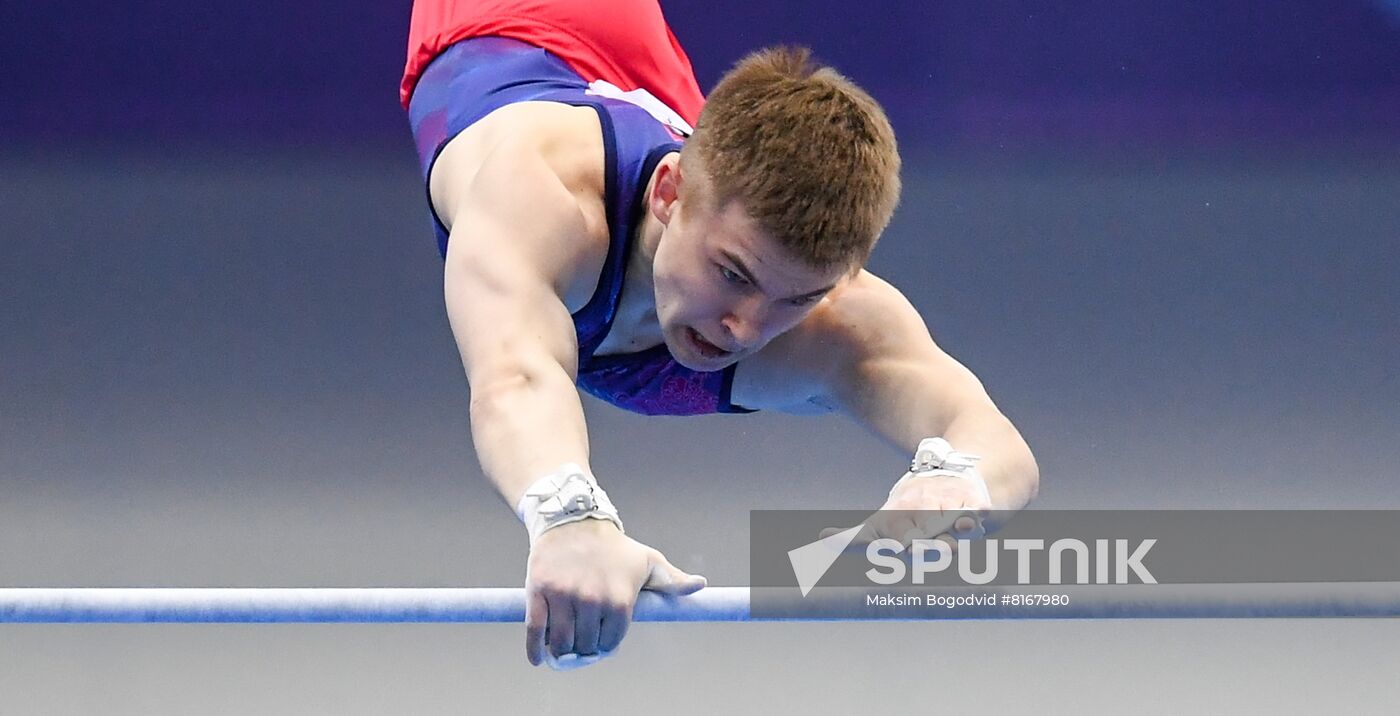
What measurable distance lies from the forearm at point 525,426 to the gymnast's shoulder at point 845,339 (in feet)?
1.40

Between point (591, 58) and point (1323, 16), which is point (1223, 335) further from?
point (591, 58)

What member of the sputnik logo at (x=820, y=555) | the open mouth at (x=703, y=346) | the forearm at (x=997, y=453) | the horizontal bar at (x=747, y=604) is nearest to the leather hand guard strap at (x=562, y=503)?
the horizontal bar at (x=747, y=604)

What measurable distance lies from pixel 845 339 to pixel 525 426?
53 cm

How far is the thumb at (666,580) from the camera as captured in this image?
124 centimetres

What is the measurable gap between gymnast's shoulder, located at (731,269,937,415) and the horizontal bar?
399 millimetres

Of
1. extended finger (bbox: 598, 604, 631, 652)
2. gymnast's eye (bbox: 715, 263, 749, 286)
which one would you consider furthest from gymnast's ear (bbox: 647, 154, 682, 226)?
extended finger (bbox: 598, 604, 631, 652)

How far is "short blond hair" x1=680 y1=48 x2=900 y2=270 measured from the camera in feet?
4.66

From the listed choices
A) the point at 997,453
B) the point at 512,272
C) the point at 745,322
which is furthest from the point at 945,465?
the point at 512,272

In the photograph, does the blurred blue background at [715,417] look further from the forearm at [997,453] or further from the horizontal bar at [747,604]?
the horizontal bar at [747,604]

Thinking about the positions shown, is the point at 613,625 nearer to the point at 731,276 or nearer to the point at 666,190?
the point at 731,276

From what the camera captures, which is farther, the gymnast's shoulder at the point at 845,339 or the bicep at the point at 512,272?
the gymnast's shoulder at the point at 845,339

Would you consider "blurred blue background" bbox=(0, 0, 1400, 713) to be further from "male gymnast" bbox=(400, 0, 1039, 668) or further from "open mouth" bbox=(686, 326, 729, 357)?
"open mouth" bbox=(686, 326, 729, 357)

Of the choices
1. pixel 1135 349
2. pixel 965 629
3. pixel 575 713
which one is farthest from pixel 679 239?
pixel 1135 349

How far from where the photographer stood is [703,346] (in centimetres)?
156
